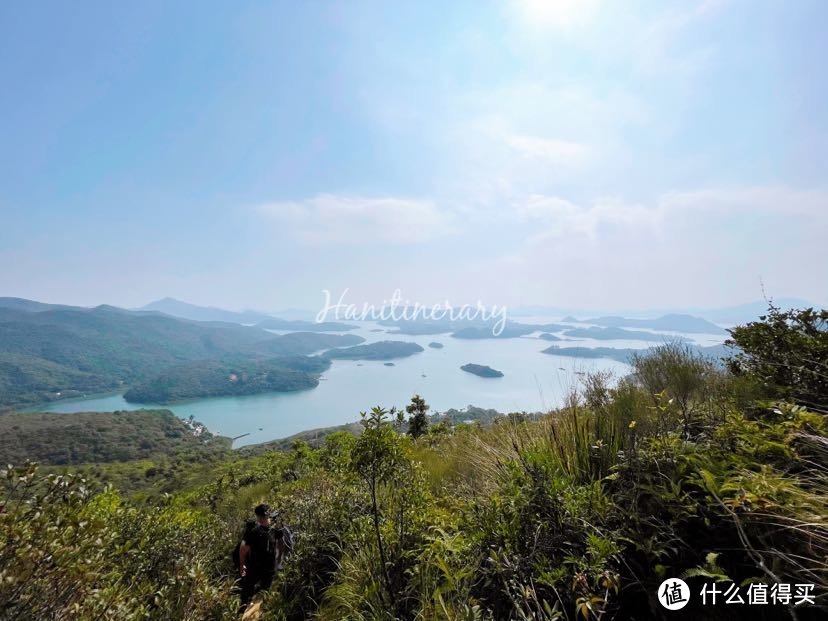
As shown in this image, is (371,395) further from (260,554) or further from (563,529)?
(563,529)

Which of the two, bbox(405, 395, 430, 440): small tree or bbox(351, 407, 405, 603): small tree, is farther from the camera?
bbox(405, 395, 430, 440): small tree

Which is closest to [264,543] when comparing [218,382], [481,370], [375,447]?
[375,447]

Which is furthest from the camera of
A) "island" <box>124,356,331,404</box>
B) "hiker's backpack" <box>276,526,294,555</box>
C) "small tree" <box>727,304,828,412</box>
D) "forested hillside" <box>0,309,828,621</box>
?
"island" <box>124,356,331,404</box>

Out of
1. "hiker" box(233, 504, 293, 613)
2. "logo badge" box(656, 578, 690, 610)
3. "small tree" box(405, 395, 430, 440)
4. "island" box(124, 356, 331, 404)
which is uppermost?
"logo badge" box(656, 578, 690, 610)

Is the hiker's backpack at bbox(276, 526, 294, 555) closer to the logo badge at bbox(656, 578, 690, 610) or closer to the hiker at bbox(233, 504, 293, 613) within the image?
the hiker at bbox(233, 504, 293, 613)

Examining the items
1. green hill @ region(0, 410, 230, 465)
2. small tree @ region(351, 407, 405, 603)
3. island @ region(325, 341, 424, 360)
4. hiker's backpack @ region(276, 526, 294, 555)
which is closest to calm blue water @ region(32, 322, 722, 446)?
island @ region(325, 341, 424, 360)

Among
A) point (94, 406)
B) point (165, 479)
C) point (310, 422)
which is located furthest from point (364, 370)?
point (165, 479)

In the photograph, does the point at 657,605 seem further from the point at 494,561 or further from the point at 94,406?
the point at 94,406

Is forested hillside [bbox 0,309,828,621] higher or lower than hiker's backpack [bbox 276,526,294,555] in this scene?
higher

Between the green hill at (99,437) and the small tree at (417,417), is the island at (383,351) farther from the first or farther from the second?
the small tree at (417,417)
